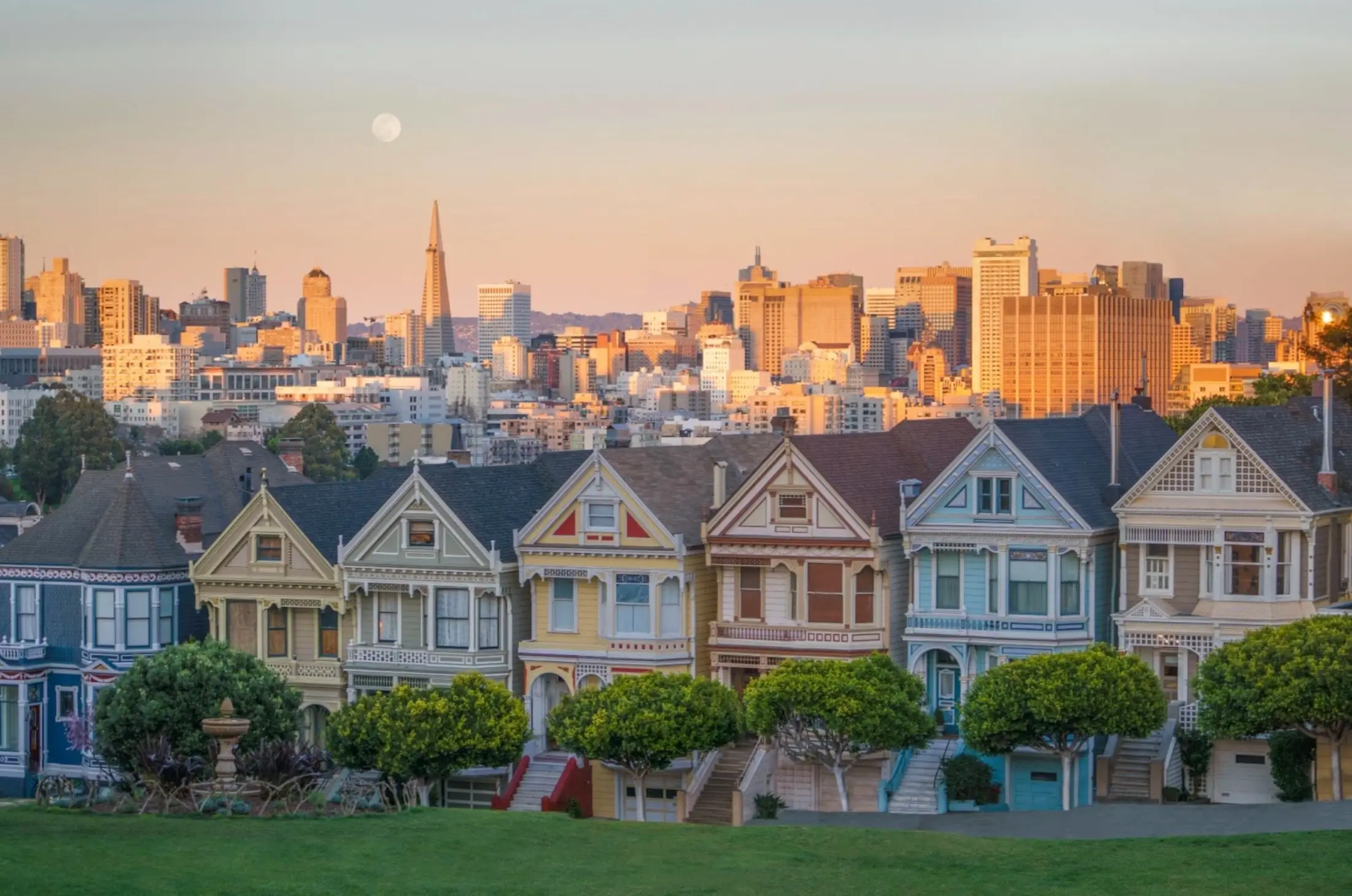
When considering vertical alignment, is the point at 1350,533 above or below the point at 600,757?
above

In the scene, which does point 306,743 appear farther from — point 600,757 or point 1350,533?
point 1350,533

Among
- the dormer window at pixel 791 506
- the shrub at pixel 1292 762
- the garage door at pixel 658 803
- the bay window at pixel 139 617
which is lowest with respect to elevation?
the garage door at pixel 658 803

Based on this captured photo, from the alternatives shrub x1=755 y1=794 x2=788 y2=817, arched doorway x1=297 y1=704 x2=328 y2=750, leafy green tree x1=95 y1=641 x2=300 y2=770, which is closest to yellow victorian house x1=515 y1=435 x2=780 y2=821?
shrub x1=755 y1=794 x2=788 y2=817

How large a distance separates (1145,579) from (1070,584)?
1565 millimetres

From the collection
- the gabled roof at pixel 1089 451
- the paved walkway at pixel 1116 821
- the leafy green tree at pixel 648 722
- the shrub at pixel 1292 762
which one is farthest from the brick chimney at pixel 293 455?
the shrub at pixel 1292 762

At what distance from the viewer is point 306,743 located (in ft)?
199

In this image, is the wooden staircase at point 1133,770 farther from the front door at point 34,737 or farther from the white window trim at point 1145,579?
the front door at point 34,737

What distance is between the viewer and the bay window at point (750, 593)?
58.6 m

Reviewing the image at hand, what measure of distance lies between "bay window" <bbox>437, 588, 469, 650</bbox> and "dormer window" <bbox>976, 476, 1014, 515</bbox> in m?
12.1

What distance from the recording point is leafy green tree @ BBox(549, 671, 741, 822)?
54625 millimetres

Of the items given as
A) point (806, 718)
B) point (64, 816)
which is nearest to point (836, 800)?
point (806, 718)

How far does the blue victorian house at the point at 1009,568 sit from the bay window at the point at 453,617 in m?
10.3

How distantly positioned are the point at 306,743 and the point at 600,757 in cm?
870

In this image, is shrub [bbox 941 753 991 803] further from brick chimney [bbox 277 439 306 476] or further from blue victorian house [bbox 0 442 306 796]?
brick chimney [bbox 277 439 306 476]
